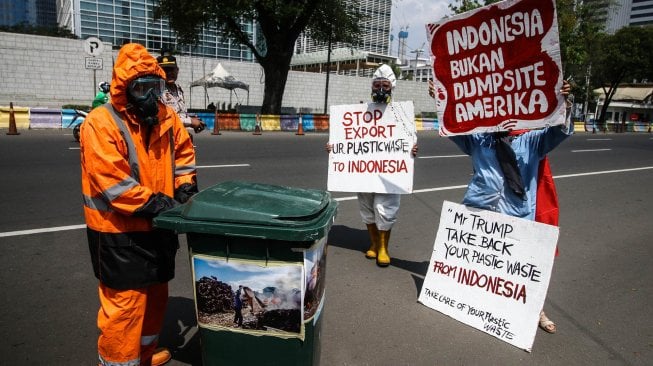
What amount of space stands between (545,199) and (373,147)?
185 cm

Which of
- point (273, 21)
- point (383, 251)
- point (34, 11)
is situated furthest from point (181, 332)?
point (34, 11)

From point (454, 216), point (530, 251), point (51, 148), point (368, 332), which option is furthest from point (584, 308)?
point (51, 148)

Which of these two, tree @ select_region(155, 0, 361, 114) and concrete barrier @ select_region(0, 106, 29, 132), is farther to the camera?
tree @ select_region(155, 0, 361, 114)

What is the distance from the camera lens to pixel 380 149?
4.91 metres

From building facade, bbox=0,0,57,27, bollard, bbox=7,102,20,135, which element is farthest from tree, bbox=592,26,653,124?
building facade, bbox=0,0,57,27

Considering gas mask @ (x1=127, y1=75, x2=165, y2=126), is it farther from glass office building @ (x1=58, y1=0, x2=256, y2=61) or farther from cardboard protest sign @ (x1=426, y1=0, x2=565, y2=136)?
glass office building @ (x1=58, y1=0, x2=256, y2=61)

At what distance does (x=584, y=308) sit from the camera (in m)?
3.99

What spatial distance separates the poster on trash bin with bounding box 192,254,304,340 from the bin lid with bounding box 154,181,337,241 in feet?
0.57

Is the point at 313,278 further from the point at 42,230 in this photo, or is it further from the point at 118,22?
the point at 118,22

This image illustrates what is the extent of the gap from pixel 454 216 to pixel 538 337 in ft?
3.66

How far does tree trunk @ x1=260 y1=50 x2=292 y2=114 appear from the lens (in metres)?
22.5

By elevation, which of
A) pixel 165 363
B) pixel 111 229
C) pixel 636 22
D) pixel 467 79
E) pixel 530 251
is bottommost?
pixel 165 363

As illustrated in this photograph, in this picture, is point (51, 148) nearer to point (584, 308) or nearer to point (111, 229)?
point (111, 229)

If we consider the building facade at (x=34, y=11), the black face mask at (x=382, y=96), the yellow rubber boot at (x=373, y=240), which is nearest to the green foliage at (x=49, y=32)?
the black face mask at (x=382, y=96)
